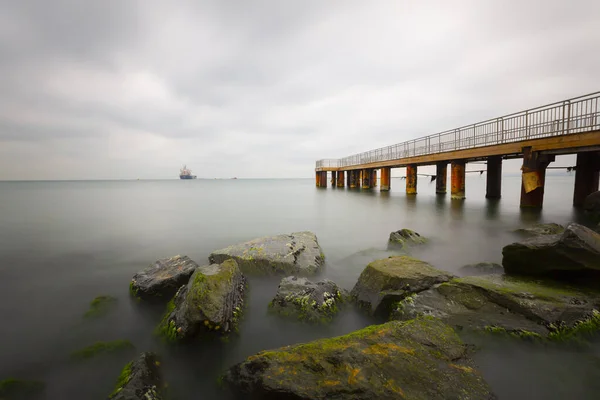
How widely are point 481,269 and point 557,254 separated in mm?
2063

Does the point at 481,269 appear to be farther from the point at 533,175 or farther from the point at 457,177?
the point at 457,177

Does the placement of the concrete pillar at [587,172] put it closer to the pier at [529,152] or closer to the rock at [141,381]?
the pier at [529,152]

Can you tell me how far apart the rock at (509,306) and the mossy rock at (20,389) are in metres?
→ 4.99

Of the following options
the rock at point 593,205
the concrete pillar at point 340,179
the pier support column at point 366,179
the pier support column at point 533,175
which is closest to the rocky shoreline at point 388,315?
the pier support column at point 533,175

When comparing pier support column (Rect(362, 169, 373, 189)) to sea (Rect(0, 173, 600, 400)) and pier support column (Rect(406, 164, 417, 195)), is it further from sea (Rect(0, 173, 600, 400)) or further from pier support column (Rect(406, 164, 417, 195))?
sea (Rect(0, 173, 600, 400))

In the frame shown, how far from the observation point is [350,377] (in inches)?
96.2

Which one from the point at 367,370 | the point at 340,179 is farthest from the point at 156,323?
the point at 340,179

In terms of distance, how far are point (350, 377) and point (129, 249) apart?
10623 millimetres

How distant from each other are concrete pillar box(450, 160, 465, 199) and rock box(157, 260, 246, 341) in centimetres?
2355

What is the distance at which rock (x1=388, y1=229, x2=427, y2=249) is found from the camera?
30.3 ft

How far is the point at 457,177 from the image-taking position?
23000 mm

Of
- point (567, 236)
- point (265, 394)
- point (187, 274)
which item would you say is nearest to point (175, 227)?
point (187, 274)

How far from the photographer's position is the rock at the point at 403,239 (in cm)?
924

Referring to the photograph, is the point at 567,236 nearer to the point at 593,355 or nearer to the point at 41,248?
the point at 593,355
